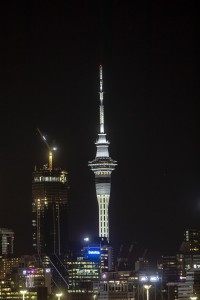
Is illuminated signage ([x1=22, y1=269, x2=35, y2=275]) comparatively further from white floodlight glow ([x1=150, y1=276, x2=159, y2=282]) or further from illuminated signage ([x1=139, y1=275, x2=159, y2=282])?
white floodlight glow ([x1=150, y1=276, x2=159, y2=282])

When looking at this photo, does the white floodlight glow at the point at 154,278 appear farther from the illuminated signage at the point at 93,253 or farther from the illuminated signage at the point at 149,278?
the illuminated signage at the point at 93,253

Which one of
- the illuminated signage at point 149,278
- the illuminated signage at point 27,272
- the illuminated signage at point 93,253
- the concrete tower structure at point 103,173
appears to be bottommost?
the illuminated signage at point 149,278

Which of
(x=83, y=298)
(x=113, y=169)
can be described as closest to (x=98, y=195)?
(x=113, y=169)

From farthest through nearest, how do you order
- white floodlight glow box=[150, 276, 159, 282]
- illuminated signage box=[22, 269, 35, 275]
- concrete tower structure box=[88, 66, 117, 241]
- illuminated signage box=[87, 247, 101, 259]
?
concrete tower structure box=[88, 66, 117, 241] < illuminated signage box=[87, 247, 101, 259] < illuminated signage box=[22, 269, 35, 275] < white floodlight glow box=[150, 276, 159, 282]

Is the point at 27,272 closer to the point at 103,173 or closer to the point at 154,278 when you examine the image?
the point at 154,278

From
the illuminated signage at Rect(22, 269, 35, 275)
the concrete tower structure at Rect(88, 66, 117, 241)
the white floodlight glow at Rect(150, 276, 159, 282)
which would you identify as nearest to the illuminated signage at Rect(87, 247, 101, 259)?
the concrete tower structure at Rect(88, 66, 117, 241)

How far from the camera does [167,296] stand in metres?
106

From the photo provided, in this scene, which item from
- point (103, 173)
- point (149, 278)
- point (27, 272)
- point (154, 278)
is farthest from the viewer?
point (103, 173)

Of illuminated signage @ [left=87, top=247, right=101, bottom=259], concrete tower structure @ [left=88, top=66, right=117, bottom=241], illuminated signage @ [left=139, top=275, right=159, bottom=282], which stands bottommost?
illuminated signage @ [left=139, top=275, right=159, bottom=282]

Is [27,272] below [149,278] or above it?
above

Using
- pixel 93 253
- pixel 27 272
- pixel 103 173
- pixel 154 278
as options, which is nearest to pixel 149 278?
pixel 154 278

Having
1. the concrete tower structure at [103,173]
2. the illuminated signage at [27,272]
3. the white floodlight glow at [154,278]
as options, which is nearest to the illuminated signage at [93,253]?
the concrete tower structure at [103,173]

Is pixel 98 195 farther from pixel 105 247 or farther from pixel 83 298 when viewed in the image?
pixel 83 298

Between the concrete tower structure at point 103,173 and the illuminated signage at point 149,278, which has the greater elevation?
the concrete tower structure at point 103,173
